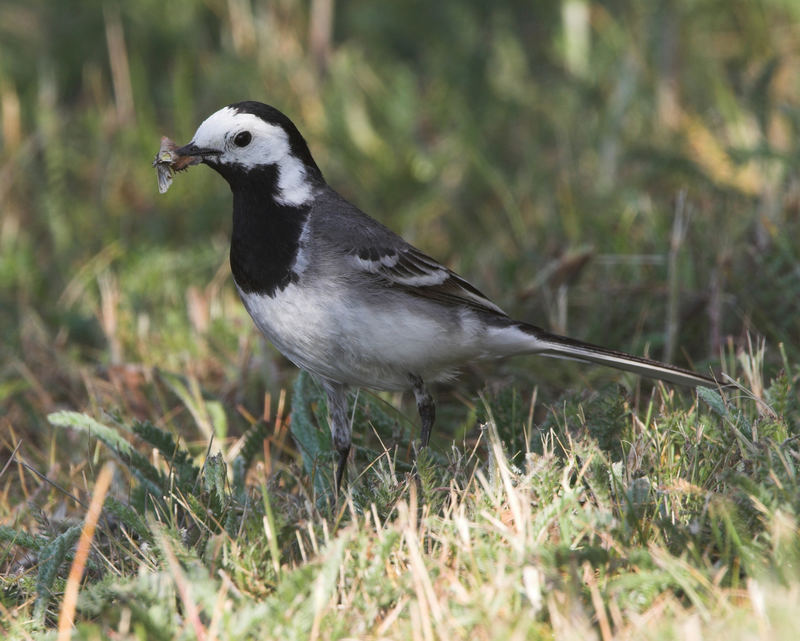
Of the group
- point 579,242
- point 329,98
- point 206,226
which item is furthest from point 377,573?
point 329,98

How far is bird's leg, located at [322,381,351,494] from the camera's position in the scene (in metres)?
3.79

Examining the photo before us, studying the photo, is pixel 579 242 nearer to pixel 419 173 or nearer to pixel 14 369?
pixel 419 173

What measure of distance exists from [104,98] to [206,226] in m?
2.14

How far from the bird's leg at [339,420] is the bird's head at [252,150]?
0.67 metres

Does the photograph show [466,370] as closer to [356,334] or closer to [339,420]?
[339,420]

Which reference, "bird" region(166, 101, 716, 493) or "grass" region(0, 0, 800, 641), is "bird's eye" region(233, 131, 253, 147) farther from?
"grass" region(0, 0, 800, 641)

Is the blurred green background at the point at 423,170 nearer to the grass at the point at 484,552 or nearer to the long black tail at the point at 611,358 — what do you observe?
the long black tail at the point at 611,358

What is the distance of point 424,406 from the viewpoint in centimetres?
396

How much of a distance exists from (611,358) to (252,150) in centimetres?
143

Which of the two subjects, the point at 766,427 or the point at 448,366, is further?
the point at 448,366

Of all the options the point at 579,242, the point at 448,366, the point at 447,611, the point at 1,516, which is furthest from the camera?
the point at 579,242

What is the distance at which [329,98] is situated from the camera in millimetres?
6969

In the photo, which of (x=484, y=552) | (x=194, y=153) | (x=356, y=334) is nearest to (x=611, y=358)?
(x=356, y=334)

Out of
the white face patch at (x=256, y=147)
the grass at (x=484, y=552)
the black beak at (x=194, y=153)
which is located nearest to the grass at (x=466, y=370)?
the grass at (x=484, y=552)
